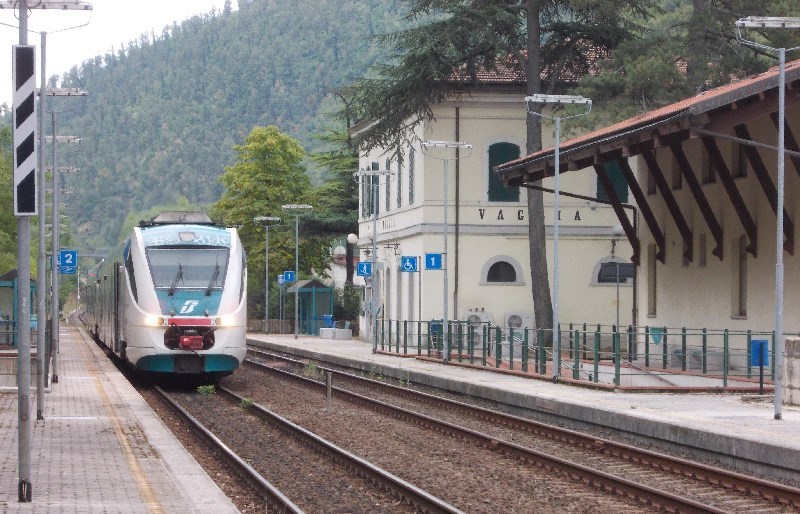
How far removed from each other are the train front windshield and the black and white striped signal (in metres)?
16.3

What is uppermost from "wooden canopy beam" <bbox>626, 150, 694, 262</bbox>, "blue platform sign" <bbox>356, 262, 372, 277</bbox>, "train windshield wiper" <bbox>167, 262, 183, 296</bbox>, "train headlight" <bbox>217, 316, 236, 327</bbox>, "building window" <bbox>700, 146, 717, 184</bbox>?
"building window" <bbox>700, 146, 717, 184</bbox>

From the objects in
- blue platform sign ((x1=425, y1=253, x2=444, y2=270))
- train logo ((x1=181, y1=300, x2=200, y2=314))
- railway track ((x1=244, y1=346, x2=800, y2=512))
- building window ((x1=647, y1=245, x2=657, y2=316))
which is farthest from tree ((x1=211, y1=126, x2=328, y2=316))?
railway track ((x1=244, y1=346, x2=800, y2=512))

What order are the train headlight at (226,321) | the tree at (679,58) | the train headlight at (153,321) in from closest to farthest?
the train headlight at (153,321), the train headlight at (226,321), the tree at (679,58)

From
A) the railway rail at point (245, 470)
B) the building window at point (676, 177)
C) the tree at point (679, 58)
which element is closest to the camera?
the railway rail at point (245, 470)

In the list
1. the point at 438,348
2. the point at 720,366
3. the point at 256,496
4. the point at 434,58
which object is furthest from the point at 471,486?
the point at 434,58

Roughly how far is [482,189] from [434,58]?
6490mm

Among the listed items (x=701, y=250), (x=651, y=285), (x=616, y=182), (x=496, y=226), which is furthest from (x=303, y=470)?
(x=616, y=182)

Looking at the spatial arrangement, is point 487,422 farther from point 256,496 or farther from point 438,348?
point 438,348

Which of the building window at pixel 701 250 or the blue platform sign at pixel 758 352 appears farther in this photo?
the building window at pixel 701 250

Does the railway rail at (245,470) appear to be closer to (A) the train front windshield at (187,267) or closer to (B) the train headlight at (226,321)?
(B) the train headlight at (226,321)

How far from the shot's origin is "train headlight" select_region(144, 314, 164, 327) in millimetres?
28031

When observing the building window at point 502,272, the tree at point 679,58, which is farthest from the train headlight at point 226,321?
the building window at point 502,272

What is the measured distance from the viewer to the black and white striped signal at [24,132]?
477 inches

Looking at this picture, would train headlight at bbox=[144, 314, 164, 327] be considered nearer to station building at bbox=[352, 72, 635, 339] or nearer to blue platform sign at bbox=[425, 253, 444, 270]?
blue platform sign at bbox=[425, 253, 444, 270]
